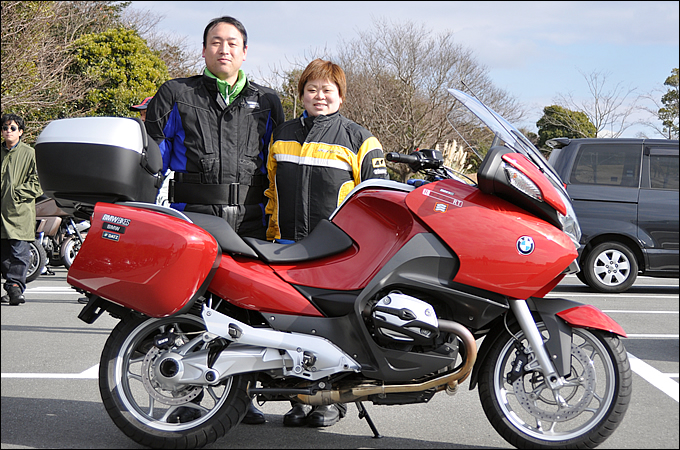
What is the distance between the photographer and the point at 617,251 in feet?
28.1

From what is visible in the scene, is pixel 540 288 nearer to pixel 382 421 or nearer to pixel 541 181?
pixel 541 181

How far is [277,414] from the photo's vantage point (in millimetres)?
3764

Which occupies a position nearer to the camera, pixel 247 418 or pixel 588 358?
pixel 588 358

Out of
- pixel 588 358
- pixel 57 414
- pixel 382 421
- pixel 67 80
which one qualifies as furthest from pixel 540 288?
pixel 67 80

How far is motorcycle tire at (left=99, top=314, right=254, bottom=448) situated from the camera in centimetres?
304

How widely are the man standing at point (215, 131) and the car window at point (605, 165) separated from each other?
5936mm

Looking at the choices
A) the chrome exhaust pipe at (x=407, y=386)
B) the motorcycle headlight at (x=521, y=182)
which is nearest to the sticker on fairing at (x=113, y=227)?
the chrome exhaust pipe at (x=407, y=386)

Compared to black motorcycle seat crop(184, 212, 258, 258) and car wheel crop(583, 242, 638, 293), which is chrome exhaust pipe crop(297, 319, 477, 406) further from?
car wheel crop(583, 242, 638, 293)

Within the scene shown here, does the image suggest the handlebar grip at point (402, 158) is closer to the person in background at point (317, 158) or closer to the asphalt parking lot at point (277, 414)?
the person in background at point (317, 158)

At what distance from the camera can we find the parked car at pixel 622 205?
8.41m

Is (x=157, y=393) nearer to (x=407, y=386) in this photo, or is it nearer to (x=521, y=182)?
(x=407, y=386)

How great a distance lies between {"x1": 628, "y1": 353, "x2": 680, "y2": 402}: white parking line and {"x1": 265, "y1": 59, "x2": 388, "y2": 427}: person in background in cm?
236

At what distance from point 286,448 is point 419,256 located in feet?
3.83

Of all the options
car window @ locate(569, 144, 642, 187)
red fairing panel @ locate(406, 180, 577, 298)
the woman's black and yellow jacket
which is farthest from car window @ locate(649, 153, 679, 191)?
red fairing panel @ locate(406, 180, 577, 298)
